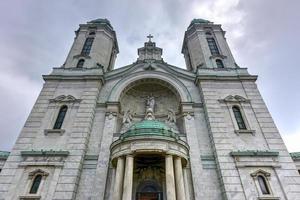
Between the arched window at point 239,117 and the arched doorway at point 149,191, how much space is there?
7808mm

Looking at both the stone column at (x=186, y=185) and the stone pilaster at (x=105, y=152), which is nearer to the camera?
the stone column at (x=186, y=185)

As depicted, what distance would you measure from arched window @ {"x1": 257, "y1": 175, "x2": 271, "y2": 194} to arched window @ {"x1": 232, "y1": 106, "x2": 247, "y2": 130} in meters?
3.98

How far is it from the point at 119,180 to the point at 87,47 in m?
17.3

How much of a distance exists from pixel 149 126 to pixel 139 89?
8.30m

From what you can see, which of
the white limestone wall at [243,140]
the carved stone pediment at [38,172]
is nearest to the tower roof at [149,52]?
the white limestone wall at [243,140]

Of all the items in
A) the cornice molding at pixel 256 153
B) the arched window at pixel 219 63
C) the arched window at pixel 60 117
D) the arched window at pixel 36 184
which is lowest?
the arched window at pixel 36 184

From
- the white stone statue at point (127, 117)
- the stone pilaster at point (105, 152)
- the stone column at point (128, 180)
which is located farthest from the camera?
the white stone statue at point (127, 117)

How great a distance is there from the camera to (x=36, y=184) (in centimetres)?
1398

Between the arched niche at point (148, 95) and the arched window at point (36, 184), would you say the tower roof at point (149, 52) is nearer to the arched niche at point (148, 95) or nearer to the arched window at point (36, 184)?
the arched niche at point (148, 95)

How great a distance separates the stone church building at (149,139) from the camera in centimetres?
1359

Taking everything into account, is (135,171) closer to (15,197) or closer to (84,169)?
(84,169)

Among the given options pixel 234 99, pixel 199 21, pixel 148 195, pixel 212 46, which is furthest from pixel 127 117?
pixel 199 21

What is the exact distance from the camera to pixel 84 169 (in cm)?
1500

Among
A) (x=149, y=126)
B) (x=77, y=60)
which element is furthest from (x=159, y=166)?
(x=77, y=60)
